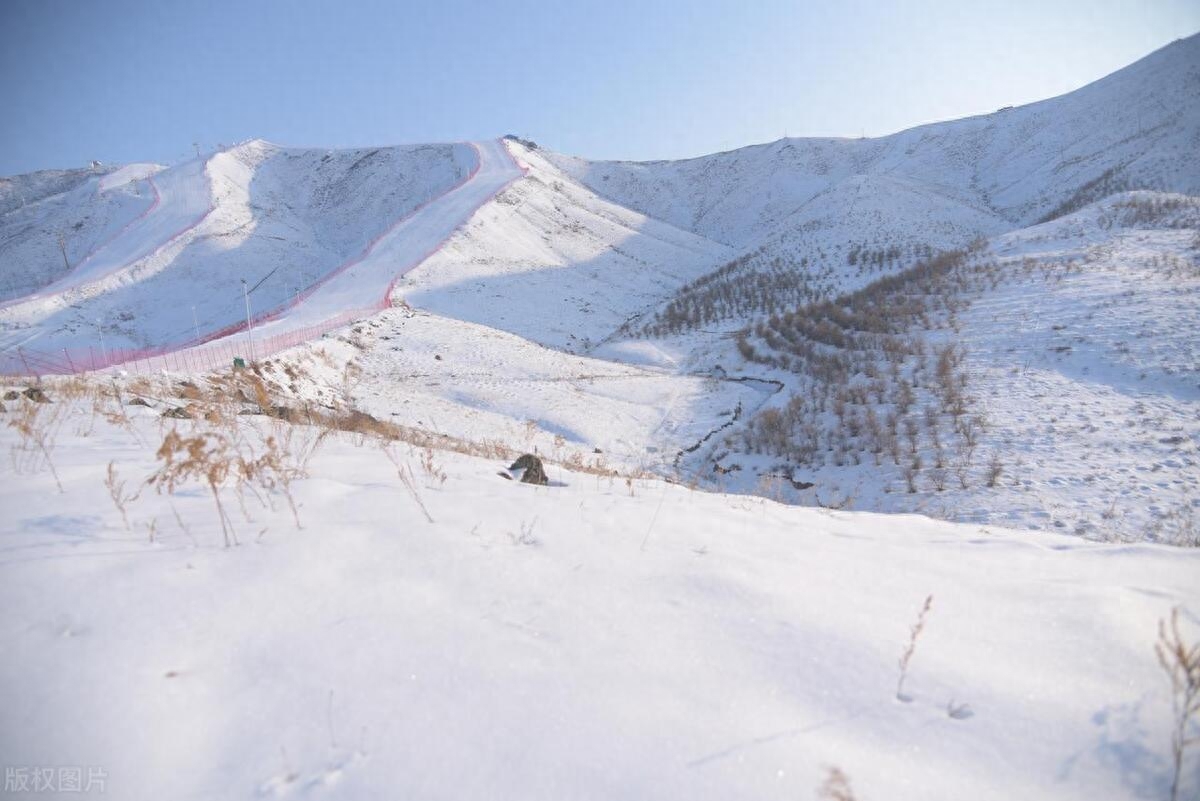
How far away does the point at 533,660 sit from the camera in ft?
6.89

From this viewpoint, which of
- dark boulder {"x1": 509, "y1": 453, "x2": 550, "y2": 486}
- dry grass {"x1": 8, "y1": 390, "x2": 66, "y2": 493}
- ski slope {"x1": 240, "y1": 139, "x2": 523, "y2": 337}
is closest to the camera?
dry grass {"x1": 8, "y1": 390, "x2": 66, "y2": 493}

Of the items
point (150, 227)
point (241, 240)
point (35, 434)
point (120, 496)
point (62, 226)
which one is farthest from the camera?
point (62, 226)

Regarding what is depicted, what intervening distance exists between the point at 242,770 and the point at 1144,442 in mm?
13722

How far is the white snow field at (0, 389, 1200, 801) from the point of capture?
5.45 feet

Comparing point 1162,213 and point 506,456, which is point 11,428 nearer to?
point 506,456

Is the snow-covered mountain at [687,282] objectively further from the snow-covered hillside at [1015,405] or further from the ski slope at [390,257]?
the ski slope at [390,257]

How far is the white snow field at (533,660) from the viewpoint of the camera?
1662 millimetres

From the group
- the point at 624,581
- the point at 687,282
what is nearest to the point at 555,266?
the point at 687,282

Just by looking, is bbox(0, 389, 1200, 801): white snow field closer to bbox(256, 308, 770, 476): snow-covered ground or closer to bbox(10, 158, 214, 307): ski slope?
bbox(256, 308, 770, 476): snow-covered ground

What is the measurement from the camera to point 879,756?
5.73 ft

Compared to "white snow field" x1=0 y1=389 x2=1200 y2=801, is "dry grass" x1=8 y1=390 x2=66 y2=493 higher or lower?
higher

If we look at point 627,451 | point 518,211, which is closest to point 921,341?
point 627,451

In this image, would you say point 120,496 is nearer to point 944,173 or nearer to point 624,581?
point 624,581

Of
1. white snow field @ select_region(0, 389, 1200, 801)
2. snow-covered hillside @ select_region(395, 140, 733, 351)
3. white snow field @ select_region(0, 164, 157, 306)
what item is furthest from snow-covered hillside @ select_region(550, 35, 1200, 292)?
white snow field @ select_region(0, 164, 157, 306)
